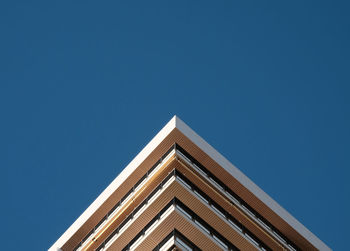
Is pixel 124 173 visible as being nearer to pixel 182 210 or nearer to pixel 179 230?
pixel 182 210

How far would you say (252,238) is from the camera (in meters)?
49.5

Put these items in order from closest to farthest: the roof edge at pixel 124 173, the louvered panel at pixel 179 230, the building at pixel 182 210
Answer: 1. the louvered panel at pixel 179 230
2. the building at pixel 182 210
3. the roof edge at pixel 124 173

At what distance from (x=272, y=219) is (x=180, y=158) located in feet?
25.7

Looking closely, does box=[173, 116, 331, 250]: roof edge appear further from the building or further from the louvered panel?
the louvered panel

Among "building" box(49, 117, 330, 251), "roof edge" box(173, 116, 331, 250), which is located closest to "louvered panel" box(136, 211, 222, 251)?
"building" box(49, 117, 330, 251)

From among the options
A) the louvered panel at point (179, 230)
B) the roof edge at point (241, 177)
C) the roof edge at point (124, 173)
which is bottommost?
the louvered panel at point (179, 230)

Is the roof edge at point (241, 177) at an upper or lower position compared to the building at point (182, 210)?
upper

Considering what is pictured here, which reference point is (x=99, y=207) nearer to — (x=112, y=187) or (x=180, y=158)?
(x=112, y=187)

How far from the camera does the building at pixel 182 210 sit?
148 feet

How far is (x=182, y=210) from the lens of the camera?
45.2m

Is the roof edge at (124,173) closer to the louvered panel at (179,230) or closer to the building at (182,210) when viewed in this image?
the building at (182,210)

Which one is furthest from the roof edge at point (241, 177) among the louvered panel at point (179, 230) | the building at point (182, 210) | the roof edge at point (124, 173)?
the louvered panel at point (179, 230)

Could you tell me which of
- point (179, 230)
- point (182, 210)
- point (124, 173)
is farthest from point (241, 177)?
point (179, 230)

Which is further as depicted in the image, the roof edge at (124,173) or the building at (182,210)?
the roof edge at (124,173)
